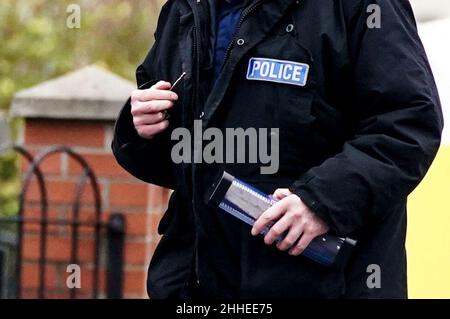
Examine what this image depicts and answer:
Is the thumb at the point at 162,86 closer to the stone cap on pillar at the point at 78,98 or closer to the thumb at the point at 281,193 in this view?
the thumb at the point at 281,193

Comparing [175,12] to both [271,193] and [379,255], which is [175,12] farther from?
[379,255]

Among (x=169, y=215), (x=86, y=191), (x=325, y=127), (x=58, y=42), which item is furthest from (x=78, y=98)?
(x=325, y=127)

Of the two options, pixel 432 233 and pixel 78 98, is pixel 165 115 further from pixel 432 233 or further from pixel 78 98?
pixel 78 98

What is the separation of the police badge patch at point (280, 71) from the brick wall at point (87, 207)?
2.09 metres

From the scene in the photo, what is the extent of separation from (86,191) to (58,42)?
6.59 feet

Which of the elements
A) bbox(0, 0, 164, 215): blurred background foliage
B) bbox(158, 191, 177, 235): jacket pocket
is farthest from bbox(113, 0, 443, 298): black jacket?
bbox(0, 0, 164, 215): blurred background foliage

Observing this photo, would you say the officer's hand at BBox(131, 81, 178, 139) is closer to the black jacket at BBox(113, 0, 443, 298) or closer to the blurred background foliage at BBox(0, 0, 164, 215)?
the black jacket at BBox(113, 0, 443, 298)

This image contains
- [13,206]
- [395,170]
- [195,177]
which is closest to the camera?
[395,170]

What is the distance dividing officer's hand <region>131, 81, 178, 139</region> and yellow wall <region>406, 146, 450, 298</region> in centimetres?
75

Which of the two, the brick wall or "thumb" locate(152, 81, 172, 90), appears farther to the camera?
the brick wall

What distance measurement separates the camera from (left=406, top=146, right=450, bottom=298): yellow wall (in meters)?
2.88

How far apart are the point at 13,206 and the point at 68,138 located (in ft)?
5.41

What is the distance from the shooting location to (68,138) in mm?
4504
